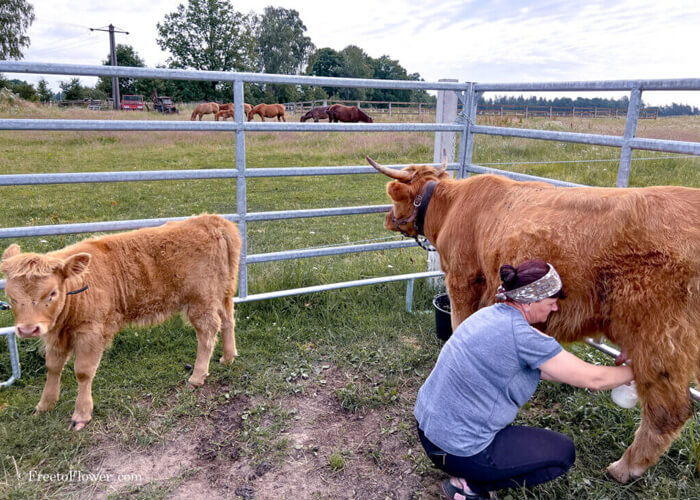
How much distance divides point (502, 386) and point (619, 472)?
1063mm

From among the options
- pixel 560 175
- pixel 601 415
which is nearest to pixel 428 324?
pixel 601 415

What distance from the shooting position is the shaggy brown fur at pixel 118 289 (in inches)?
121

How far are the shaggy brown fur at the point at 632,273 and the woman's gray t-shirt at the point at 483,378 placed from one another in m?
0.45

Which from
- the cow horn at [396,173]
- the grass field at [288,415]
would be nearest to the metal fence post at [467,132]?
the cow horn at [396,173]

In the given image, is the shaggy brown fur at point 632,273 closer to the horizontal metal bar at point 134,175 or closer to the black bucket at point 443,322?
the black bucket at point 443,322

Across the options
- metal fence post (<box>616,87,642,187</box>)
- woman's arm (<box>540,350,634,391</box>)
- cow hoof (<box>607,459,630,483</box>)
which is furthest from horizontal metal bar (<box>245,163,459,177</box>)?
cow hoof (<box>607,459,630,483</box>)

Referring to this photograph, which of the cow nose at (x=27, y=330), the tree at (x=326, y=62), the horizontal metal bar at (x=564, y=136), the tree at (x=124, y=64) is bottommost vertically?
the cow nose at (x=27, y=330)

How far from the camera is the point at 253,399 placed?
3807 millimetres

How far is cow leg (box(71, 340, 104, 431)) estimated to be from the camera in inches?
134

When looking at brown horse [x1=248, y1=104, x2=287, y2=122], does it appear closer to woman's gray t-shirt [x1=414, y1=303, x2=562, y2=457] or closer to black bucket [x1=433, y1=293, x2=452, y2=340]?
black bucket [x1=433, y1=293, x2=452, y2=340]

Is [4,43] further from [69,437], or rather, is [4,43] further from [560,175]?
[69,437]

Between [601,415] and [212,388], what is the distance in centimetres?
277

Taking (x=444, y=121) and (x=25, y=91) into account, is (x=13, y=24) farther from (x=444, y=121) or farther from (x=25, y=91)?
(x=444, y=121)

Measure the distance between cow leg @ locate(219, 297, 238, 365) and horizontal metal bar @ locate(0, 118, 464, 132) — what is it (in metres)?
1.39
